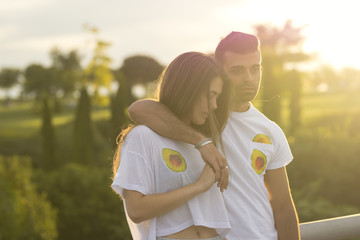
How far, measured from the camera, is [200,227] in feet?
6.08

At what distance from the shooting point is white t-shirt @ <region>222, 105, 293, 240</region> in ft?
6.98

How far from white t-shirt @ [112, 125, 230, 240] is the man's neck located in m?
0.48

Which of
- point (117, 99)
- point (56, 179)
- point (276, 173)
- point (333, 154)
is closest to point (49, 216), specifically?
point (56, 179)

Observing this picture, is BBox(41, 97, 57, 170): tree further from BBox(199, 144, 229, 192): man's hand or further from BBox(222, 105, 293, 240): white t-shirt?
BBox(199, 144, 229, 192): man's hand

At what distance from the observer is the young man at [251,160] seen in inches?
84.4

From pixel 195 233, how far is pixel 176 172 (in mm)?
254

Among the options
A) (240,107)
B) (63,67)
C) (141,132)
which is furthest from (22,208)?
(63,67)

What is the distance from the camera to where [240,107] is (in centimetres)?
230

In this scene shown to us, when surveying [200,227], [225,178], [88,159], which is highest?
[225,178]

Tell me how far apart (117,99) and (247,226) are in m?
19.6

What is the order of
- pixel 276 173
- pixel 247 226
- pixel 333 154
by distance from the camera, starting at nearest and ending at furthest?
1. pixel 247 226
2. pixel 276 173
3. pixel 333 154

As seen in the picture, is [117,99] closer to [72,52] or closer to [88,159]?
[88,159]

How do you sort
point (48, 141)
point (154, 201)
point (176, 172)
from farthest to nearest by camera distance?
point (48, 141), point (176, 172), point (154, 201)

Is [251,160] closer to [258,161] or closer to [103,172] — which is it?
[258,161]
